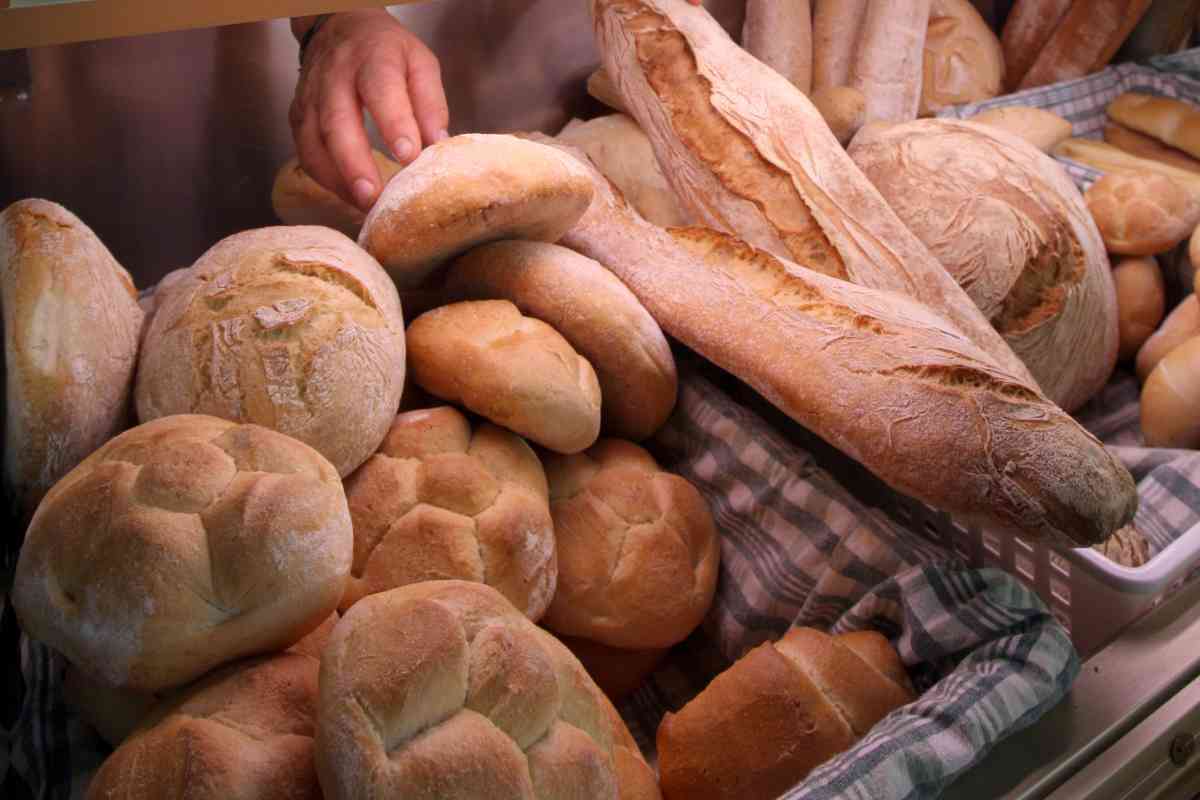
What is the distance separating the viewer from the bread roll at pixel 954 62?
196 centimetres

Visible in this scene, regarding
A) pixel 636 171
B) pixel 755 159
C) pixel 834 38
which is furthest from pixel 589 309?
pixel 834 38

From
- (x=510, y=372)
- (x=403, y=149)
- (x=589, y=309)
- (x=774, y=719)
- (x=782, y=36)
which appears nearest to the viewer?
(x=774, y=719)

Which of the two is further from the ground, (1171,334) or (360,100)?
(360,100)

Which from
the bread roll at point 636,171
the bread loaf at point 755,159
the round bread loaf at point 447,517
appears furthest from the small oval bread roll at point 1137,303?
the round bread loaf at point 447,517

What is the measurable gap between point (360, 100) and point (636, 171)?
453mm

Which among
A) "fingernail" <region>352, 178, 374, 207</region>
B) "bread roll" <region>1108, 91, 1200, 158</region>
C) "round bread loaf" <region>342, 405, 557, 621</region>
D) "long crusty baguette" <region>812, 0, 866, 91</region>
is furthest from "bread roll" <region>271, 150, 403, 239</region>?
"bread roll" <region>1108, 91, 1200, 158</region>

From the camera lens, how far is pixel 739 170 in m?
1.39

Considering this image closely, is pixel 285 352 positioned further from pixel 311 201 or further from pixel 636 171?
pixel 636 171

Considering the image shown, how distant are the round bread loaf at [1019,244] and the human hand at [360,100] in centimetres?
73

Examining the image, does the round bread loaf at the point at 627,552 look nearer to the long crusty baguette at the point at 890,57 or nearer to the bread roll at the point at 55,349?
the bread roll at the point at 55,349

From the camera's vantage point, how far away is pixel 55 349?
91cm

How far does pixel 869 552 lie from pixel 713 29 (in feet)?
2.94

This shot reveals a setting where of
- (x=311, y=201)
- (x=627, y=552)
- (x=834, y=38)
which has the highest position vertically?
(x=834, y=38)

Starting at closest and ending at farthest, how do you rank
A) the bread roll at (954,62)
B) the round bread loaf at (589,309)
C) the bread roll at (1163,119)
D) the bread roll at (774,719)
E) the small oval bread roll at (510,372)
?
the bread roll at (774,719) → the small oval bread roll at (510,372) → the round bread loaf at (589,309) → the bread roll at (1163,119) → the bread roll at (954,62)
